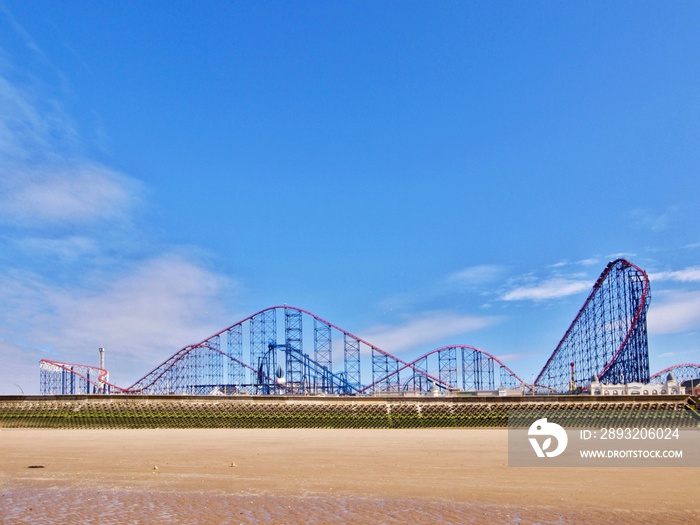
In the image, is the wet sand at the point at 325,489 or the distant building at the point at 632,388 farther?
the distant building at the point at 632,388

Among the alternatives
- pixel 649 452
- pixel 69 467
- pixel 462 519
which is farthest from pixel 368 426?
pixel 462 519

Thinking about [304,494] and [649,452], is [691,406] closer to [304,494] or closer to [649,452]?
[649,452]

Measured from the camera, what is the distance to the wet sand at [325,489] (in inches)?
294

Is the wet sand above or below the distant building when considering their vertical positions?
above

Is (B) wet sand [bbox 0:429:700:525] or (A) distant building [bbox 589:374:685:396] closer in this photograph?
(B) wet sand [bbox 0:429:700:525]

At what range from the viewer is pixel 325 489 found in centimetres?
939

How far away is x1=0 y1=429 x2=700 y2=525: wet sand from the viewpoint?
747cm

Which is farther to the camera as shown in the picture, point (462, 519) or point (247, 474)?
point (247, 474)

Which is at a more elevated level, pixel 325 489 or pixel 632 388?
pixel 325 489

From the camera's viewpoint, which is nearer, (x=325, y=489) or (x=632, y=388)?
(x=325, y=489)

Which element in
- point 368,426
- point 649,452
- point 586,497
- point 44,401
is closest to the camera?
point 586,497

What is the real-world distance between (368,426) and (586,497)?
20.4 meters

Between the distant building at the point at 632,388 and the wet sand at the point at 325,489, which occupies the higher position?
the wet sand at the point at 325,489

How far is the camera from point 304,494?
29.3 feet
